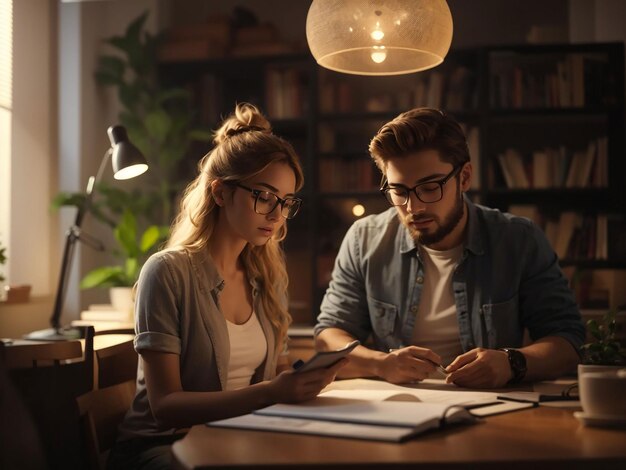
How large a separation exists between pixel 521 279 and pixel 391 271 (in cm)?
37

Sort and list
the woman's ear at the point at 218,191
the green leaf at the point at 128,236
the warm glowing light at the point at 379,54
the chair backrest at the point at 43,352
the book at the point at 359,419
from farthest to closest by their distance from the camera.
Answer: the green leaf at the point at 128,236
the warm glowing light at the point at 379,54
the woman's ear at the point at 218,191
the chair backrest at the point at 43,352
the book at the point at 359,419

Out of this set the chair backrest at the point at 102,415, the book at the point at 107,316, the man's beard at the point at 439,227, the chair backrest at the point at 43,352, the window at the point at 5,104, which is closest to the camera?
the chair backrest at the point at 102,415

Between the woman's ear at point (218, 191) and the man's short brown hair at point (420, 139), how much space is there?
0.49 m

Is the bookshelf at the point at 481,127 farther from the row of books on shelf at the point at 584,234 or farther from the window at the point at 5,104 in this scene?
the window at the point at 5,104

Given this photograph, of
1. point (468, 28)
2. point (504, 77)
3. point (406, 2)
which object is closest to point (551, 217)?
point (504, 77)

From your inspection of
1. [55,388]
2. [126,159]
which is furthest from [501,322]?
[126,159]

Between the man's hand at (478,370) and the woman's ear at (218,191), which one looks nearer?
the man's hand at (478,370)

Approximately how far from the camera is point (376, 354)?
1881 millimetres

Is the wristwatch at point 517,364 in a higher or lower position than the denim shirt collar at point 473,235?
lower

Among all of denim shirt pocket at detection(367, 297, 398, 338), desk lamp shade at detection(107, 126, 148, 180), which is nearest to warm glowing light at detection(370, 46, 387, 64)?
denim shirt pocket at detection(367, 297, 398, 338)

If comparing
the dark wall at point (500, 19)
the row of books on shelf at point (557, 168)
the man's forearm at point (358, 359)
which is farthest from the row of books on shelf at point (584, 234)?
the man's forearm at point (358, 359)

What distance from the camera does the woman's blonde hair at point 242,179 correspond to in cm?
191

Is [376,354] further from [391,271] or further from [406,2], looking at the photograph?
[406,2]

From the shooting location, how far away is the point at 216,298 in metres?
1.85
